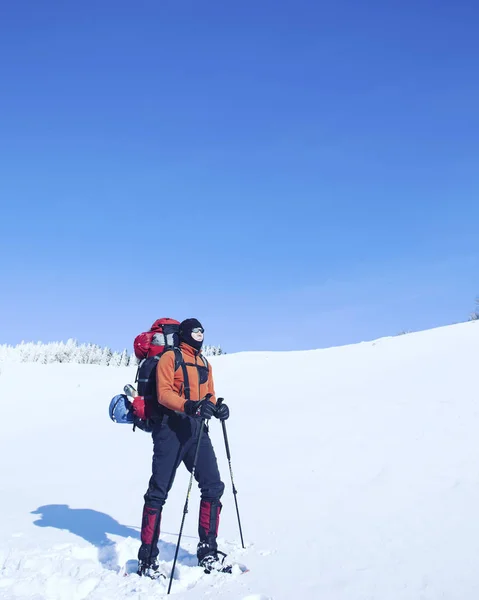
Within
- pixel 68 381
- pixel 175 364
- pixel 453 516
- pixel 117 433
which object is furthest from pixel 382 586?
pixel 68 381

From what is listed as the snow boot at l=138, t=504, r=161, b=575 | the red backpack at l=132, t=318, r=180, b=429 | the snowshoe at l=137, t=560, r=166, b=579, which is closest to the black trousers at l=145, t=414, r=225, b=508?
the snow boot at l=138, t=504, r=161, b=575

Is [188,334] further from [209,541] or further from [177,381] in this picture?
[209,541]

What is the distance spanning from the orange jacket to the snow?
1804mm

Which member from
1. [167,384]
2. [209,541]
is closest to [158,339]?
[167,384]

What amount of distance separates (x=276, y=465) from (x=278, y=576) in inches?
198

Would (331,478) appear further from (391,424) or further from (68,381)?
(68,381)

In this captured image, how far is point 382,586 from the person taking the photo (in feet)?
15.4

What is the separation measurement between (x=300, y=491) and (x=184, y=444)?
3.30 meters

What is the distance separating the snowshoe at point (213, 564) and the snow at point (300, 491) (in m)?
0.12

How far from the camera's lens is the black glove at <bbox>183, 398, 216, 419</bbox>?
561 cm

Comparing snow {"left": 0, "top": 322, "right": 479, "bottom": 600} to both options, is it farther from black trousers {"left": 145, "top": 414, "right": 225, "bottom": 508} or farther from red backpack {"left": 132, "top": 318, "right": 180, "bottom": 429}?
red backpack {"left": 132, "top": 318, "right": 180, "bottom": 429}

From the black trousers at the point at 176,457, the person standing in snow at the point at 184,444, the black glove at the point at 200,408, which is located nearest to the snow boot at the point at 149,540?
the person standing in snow at the point at 184,444

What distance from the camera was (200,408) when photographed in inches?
226

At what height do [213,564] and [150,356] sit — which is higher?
[150,356]
